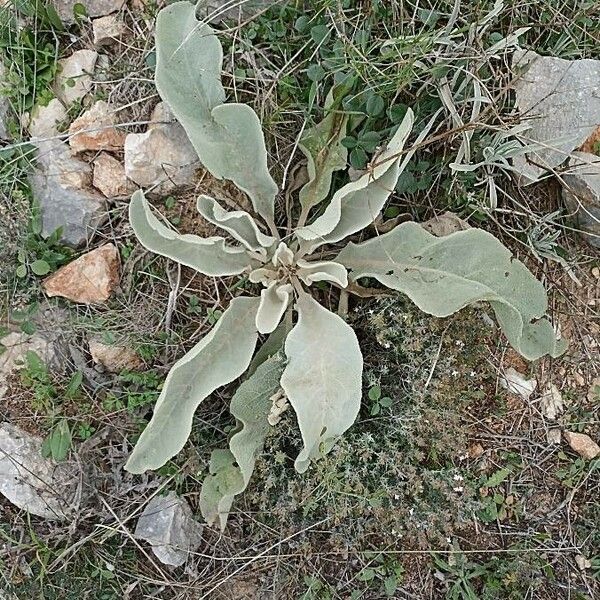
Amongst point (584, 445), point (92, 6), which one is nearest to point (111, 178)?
point (92, 6)

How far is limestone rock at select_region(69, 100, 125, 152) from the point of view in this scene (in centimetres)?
212

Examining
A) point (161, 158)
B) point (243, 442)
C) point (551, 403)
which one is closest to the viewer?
point (243, 442)

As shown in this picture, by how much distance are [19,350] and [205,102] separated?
2.81 ft

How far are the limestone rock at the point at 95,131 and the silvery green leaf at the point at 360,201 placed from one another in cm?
60

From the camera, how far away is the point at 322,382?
1.90m

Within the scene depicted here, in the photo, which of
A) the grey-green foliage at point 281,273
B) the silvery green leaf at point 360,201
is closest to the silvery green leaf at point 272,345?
→ the grey-green foliage at point 281,273

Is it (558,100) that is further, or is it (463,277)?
(558,100)

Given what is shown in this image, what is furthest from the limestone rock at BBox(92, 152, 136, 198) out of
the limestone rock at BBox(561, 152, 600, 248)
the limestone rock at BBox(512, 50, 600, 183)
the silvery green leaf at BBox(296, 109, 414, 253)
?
the limestone rock at BBox(561, 152, 600, 248)

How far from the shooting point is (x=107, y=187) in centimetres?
214

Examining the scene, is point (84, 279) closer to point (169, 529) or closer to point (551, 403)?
point (169, 529)

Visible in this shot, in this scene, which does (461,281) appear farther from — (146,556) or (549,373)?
(146,556)

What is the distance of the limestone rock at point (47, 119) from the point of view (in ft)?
7.06

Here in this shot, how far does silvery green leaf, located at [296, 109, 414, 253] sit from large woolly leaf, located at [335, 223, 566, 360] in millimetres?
75

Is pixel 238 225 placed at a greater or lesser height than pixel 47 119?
lesser
